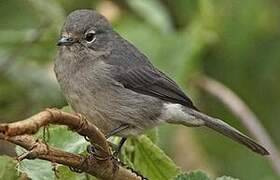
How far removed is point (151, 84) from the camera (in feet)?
17.4

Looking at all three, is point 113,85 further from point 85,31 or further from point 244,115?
point 244,115

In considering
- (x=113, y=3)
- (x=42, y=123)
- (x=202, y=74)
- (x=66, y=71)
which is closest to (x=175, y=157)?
(x=202, y=74)

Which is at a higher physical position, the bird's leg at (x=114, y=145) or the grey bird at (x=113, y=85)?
the grey bird at (x=113, y=85)

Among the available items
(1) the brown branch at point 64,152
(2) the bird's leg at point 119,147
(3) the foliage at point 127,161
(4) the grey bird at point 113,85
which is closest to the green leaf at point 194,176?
(3) the foliage at point 127,161

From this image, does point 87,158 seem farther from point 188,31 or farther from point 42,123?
point 188,31

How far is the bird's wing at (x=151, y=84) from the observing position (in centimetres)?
520

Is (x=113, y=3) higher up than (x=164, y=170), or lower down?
higher up

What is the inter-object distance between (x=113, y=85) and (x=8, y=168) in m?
2.08

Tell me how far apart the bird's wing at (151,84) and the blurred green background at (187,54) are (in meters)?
0.72

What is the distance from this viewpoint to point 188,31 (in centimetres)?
662

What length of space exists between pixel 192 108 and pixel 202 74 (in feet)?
5.71

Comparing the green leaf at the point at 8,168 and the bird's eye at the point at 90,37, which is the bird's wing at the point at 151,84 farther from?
the green leaf at the point at 8,168

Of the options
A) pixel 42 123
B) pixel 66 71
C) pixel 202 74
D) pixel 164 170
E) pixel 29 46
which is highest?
pixel 202 74

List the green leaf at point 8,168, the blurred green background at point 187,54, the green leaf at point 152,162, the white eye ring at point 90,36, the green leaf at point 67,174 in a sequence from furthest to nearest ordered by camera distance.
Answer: the blurred green background at point 187,54 → the white eye ring at point 90,36 → the green leaf at point 152,162 → the green leaf at point 67,174 → the green leaf at point 8,168
